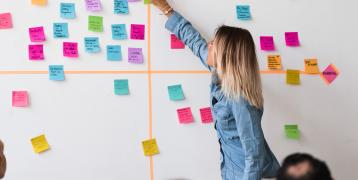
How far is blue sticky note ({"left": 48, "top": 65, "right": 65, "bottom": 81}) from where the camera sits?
5.97 feet

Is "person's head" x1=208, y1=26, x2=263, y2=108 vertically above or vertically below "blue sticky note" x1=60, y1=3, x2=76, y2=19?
below

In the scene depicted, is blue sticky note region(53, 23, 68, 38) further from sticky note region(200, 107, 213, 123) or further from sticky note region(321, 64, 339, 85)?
sticky note region(321, 64, 339, 85)

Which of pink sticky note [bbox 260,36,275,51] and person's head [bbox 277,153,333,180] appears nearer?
person's head [bbox 277,153,333,180]

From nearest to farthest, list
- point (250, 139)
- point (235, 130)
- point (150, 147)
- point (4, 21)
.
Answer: point (250, 139), point (235, 130), point (4, 21), point (150, 147)

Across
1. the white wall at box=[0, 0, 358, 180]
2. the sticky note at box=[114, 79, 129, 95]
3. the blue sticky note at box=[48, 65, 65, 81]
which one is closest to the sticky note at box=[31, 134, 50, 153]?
the white wall at box=[0, 0, 358, 180]

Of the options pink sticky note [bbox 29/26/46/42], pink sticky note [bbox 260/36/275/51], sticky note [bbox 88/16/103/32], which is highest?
sticky note [bbox 88/16/103/32]

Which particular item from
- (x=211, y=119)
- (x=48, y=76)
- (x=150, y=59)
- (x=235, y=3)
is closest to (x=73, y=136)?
(x=48, y=76)

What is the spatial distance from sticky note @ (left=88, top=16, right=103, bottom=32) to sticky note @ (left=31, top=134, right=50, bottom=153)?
0.53 m

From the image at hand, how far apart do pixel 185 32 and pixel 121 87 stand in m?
0.38

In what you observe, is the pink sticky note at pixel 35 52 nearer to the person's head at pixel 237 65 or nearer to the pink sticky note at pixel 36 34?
the pink sticky note at pixel 36 34

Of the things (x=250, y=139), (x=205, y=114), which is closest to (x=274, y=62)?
(x=205, y=114)

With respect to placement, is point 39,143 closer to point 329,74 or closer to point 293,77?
point 293,77

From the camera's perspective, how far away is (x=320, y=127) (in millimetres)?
2047

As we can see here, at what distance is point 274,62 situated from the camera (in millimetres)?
1973
